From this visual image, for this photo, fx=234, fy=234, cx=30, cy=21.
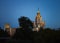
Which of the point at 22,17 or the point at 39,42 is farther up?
the point at 22,17

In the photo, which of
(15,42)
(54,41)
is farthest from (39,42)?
(15,42)

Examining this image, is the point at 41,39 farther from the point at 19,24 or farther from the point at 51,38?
the point at 19,24

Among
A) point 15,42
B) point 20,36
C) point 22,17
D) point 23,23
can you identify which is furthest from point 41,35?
point 22,17

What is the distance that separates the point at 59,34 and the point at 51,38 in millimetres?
1175

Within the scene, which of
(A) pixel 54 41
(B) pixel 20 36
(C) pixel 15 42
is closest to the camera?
(A) pixel 54 41

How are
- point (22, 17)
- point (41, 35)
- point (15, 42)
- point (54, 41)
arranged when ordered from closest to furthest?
point (54, 41), point (41, 35), point (15, 42), point (22, 17)

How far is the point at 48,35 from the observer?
27.2 meters

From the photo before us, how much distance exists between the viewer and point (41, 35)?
28.8 metres

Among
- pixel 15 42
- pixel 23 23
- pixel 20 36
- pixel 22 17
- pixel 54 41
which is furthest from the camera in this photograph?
pixel 22 17

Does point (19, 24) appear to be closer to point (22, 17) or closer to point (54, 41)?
point (22, 17)

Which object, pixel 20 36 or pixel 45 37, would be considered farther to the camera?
pixel 20 36

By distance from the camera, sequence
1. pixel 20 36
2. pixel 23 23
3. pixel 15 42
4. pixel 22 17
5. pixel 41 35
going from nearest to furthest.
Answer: pixel 41 35, pixel 15 42, pixel 20 36, pixel 23 23, pixel 22 17

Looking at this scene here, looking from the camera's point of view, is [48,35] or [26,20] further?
[26,20]

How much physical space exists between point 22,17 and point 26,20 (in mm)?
2507
